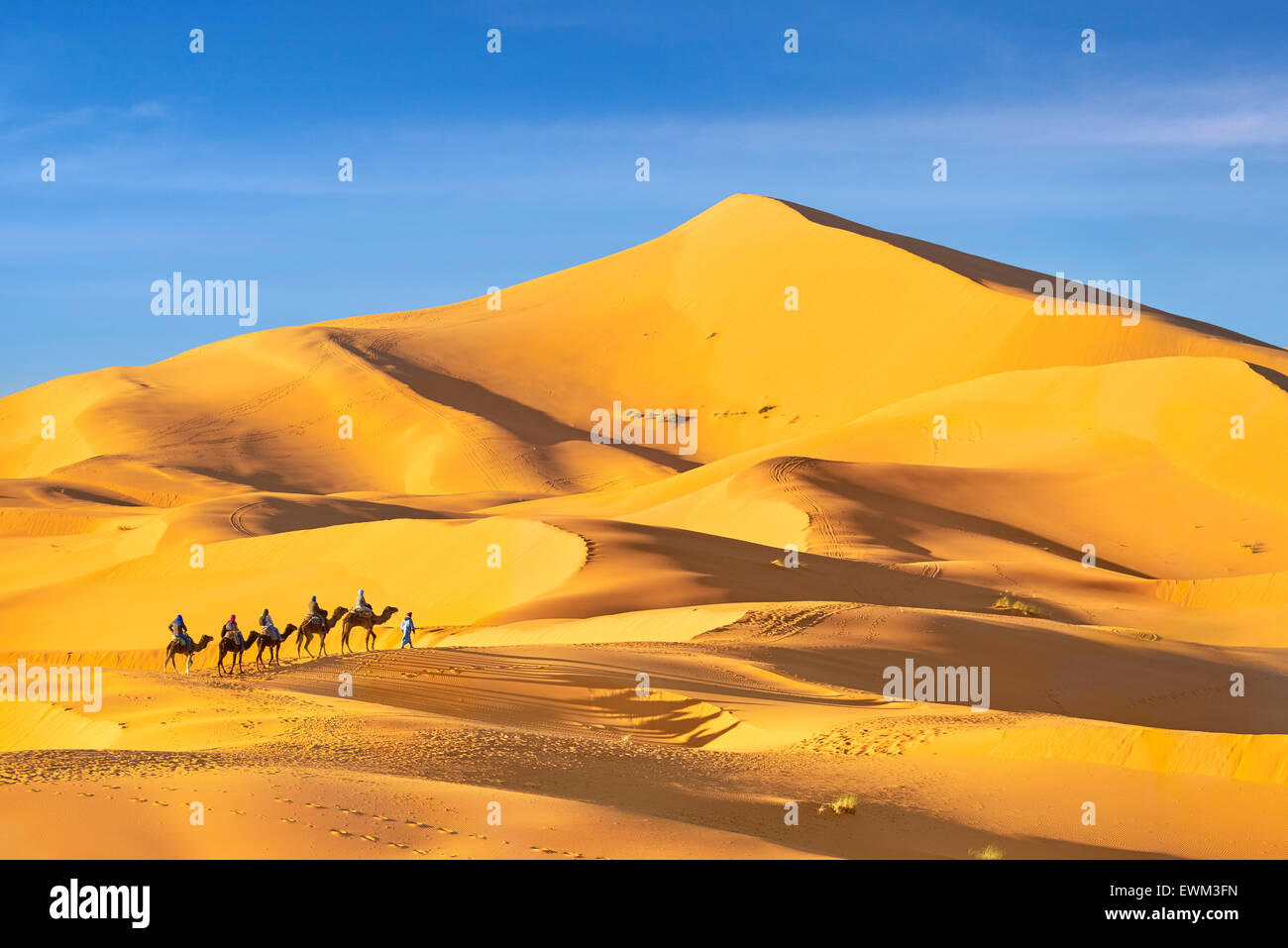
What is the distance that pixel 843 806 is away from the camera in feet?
30.5

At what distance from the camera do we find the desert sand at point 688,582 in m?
8.92

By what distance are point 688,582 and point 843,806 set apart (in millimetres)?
15958

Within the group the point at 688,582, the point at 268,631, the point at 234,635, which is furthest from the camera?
the point at 688,582

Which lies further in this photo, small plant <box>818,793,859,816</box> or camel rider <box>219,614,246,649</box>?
camel rider <box>219,614,246,649</box>

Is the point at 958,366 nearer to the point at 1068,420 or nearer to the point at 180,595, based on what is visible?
the point at 1068,420

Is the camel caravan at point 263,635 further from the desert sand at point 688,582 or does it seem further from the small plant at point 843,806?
the small plant at point 843,806

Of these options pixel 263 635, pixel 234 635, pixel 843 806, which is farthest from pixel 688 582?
pixel 843 806

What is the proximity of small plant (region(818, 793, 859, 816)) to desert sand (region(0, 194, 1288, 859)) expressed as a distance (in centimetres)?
7

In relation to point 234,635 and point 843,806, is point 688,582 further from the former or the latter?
point 843,806

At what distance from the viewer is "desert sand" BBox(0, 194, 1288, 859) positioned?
892cm

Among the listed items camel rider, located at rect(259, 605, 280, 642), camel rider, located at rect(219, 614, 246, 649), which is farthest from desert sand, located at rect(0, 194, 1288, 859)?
camel rider, located at rect(219, 614, 246, 649)

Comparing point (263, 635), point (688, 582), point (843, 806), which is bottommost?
point (843, 806)

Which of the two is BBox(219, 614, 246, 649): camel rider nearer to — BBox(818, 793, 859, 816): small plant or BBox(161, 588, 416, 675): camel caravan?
BBox(161, 588, 416, 675): camel caravan

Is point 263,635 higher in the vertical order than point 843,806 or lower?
higher
